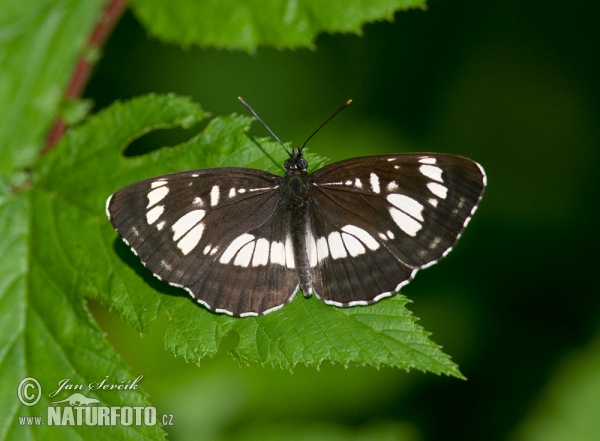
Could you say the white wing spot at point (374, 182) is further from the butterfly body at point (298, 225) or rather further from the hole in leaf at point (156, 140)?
the hole in leaf at point (156, 140)

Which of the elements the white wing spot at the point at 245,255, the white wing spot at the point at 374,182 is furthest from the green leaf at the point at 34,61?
the white wing spot at the point at 374,182

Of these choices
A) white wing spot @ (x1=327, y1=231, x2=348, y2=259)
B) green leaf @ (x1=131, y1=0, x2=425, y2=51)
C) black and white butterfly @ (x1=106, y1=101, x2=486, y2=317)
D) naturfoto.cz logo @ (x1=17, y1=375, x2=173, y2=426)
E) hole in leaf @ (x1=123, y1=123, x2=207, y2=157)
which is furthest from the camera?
hole in leaf @ (x1=123, y1=123, x2=207, y2=157)

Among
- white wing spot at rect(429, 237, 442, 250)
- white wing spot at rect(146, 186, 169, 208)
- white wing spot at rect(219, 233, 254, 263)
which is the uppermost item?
white wing spot at rect(146, 186, 169, 208)

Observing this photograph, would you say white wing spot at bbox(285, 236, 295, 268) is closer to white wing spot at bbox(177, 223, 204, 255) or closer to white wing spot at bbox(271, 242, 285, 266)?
white wing spot at bbox(271, 242, 285, 266)

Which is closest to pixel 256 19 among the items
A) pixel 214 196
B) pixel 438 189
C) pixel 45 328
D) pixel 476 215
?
pixel 214 196

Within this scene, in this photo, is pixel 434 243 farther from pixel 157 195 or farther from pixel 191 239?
pixel 157 195

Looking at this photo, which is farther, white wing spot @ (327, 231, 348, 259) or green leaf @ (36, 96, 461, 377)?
white wing spot @ (327, 231, 348, 259)

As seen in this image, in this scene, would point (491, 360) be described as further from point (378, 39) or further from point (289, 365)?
point (378, 39)
